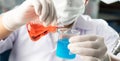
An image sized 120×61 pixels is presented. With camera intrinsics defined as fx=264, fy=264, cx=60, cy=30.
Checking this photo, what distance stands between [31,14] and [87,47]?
0.31 m

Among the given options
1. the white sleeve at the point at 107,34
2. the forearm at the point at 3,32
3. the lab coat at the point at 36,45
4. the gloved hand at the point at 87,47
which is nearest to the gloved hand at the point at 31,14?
the forearm at the point at 3,32

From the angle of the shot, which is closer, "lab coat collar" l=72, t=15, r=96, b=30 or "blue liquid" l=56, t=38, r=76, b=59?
"blue liquid" l=56, t=38, r=76, b=59

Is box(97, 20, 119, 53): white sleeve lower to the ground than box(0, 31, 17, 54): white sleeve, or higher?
lower

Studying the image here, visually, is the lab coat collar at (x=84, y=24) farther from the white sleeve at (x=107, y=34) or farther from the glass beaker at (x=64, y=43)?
the glass beaker at (x=64, y=43)

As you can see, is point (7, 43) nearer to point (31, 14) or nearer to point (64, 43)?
point (31, 14)

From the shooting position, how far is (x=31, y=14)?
1240 millimetres

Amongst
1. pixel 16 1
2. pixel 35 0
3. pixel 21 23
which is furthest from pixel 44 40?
pixel 16 1

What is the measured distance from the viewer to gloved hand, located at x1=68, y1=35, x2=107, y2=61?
1116mm

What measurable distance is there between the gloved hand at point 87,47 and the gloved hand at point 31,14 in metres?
0.13

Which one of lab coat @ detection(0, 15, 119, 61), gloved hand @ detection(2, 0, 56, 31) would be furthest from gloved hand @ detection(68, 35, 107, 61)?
lab coat @ detection(0, 15, 119, 61)

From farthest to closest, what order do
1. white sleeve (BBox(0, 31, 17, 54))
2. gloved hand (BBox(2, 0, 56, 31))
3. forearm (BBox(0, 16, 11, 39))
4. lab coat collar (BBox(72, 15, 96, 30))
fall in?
lab coat collar (BBox(72, 15, 96, 30)) → white sleeve (BBox(0, 31, 17, 54)) → forearm (BBox(0, 16, 11, 39)) → gloved hand (BBox(2, 0, 56, 31))

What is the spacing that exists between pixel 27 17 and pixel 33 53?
36cm

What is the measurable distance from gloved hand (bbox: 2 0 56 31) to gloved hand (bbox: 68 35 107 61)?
0.13 m

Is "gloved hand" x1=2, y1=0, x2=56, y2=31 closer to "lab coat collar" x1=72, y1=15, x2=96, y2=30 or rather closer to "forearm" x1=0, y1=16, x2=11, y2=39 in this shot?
"forearm" x1=0, y1=16, x2=11, y2=39
